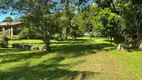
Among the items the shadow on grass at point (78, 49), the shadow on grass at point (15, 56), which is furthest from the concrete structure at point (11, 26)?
the shadow on grass at point (15, 56)

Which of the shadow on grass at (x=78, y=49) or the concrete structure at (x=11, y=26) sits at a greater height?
the concrete structure at (x=11, y=26)

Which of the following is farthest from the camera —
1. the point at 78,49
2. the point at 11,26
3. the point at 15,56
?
the point at 11,26

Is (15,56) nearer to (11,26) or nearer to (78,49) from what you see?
(78,49)

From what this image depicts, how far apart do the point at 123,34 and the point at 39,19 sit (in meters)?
11.1

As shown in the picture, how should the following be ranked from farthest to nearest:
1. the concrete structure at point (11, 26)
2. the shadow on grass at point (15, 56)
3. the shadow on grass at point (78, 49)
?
the concrete structure at point (11, 26), the shadow on grass at point (78, 49), the shadow on grass at point (15, 56)

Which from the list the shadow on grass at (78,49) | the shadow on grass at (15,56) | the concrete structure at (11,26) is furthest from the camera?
the concrete structure at (11,26)

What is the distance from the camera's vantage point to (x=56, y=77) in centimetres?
1002

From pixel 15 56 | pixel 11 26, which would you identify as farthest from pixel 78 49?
pixel 11 26

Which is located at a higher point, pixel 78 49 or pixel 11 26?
pixel 11 26

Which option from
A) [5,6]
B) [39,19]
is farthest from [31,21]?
[5,6]

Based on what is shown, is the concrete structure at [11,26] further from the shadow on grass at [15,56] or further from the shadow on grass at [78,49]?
the shadow on grass at [15,56]

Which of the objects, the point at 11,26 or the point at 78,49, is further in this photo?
the point at 11,26

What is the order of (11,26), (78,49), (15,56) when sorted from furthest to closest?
(11,26), (78,49), (15,56)

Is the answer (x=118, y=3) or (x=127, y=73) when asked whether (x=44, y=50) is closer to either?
(x=118, y=3)
